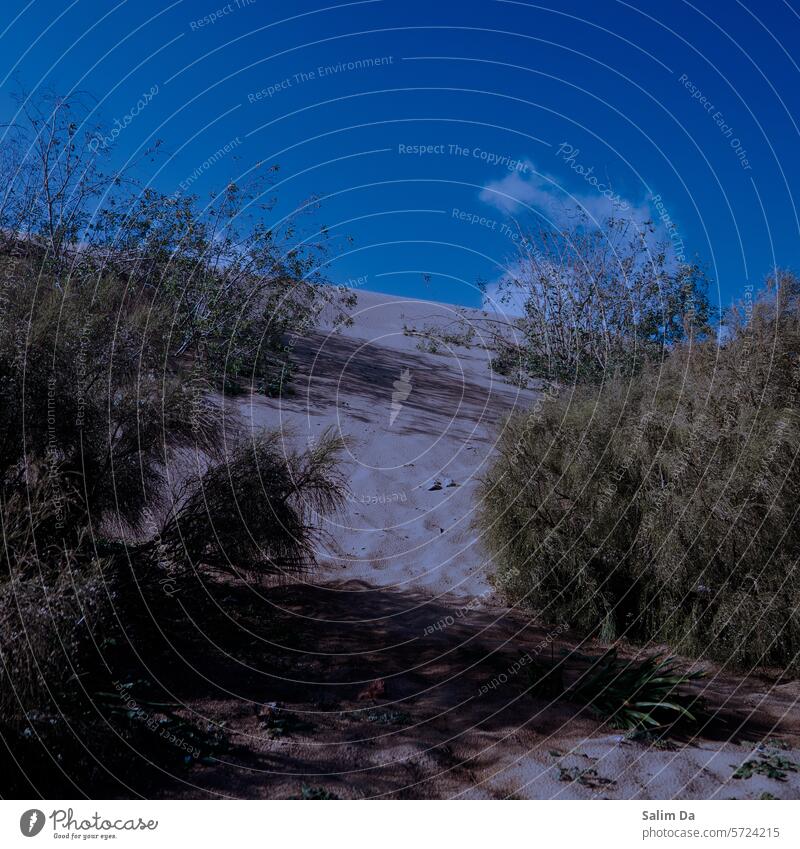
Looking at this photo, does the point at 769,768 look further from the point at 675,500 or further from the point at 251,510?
the point at 251,510

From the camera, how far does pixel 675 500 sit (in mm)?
9688

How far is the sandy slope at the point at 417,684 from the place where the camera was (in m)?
5.90

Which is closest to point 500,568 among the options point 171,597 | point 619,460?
point 619,460

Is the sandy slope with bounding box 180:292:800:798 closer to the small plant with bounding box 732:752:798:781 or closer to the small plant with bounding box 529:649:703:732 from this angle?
the small plant with bounding box 732:752:798:781

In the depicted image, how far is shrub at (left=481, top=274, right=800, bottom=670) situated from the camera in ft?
30.5

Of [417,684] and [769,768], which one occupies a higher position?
[769,768]

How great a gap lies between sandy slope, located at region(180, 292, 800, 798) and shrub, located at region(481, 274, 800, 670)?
26.1 inches

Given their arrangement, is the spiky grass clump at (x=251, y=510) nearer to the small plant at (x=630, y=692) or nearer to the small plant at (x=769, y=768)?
the small plant at (x=630, y=692)

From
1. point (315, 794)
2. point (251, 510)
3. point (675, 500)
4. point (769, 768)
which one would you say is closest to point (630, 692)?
point (769, 768)

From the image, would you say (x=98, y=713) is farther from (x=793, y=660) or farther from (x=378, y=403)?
(x=378, y=403)

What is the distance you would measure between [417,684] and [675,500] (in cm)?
393

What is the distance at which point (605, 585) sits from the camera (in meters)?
10.3

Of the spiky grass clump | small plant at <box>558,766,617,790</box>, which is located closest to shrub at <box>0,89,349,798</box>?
the spiky grass clump

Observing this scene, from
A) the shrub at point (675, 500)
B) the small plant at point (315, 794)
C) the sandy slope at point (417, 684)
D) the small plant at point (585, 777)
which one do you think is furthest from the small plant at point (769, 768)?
the small plant at point (315, 794)
